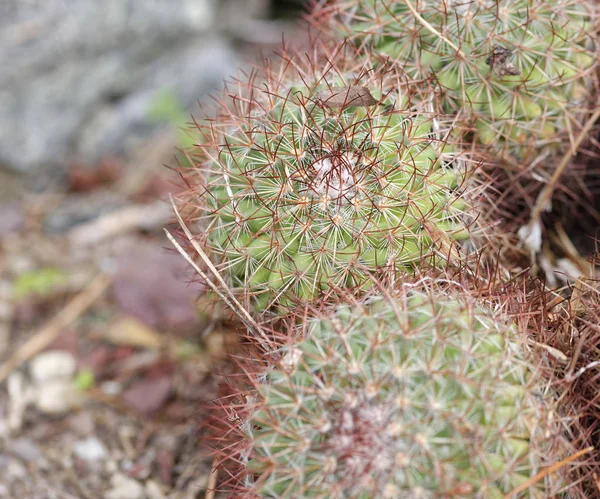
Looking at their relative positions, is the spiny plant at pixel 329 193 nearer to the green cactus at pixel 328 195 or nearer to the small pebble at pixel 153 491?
the green cactus at pixel 328 195

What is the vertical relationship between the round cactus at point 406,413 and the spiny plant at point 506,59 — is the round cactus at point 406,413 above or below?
below

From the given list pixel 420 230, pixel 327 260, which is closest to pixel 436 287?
pixel 420 230

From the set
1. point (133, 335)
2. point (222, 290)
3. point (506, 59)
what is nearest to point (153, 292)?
point (133, 335)

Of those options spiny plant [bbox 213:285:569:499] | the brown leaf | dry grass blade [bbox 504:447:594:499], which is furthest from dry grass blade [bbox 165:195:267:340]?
dry grass blade [bbox 504:447:594:499]

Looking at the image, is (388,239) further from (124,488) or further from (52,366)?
(52,366)

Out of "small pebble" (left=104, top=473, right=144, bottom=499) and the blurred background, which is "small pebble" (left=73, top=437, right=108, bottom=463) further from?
"small pebble" (left=104, top=473, right=144, bottom=499)

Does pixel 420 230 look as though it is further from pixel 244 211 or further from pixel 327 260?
pixel 244 211

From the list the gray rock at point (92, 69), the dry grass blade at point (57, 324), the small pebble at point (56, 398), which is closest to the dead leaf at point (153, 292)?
the dry grass blade at point (57, 324)
